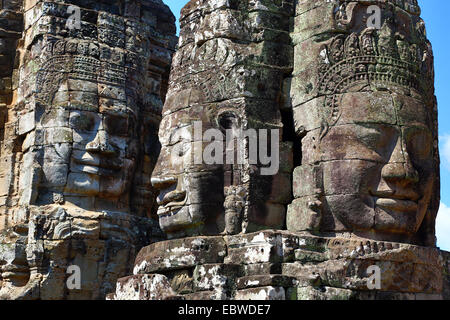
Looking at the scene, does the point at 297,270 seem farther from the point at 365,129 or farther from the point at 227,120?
the point at 227,120

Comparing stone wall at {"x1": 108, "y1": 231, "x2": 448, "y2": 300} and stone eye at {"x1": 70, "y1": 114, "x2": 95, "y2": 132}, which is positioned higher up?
stone eye at {"x1": 70, "y1": 114, "x2": 95, "y2": 132}

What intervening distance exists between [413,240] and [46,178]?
6849 mm

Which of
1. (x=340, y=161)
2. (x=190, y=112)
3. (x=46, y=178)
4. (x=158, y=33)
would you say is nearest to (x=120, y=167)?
(x=46, y=178)

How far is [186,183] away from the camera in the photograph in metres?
10.4

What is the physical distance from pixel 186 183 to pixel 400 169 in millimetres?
2465

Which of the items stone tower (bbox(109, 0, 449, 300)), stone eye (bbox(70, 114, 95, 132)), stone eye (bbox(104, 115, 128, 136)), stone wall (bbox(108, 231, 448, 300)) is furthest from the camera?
stone eye (bbox(104, 115, 128, 136))

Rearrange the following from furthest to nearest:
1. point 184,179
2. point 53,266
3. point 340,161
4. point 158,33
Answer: point 158,33, point 53,266, point 184,179, point 340,161

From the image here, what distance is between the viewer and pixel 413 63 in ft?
33.5

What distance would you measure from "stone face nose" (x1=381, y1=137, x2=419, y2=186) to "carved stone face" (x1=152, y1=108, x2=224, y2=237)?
6.25 ft

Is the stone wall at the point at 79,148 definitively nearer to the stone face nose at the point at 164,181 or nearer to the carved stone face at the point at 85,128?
the carved stone face at the point at 85,128

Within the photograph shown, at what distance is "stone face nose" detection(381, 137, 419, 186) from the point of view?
965 cm

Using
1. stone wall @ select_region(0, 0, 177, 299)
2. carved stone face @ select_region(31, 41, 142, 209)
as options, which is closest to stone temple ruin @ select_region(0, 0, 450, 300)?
stone wall @ select_region(0, 0, 177, 299)

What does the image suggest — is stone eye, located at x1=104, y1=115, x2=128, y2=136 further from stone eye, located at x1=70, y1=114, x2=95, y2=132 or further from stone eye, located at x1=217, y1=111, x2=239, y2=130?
stone eye, located at x1=217, y1=111, x2=239, y2=130
